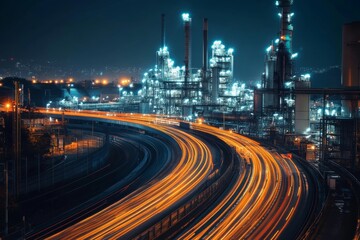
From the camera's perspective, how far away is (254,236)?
52.9 feet

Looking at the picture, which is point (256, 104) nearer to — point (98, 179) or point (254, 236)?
point (98, 179)

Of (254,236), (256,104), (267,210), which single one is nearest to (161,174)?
(267,210)

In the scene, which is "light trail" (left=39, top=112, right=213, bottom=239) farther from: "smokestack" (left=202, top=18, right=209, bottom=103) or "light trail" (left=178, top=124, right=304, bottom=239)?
"smokestack" (left=202, top=18, right=209, bottom=103)

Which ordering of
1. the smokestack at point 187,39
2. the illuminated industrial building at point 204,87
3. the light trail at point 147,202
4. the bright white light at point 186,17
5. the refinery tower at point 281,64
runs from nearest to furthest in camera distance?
the light trail at point 147,202
the refinery tower at point 281,64
the illuminated industrial building at point 204,87
the smokestack at point 187,39
the bright white light at point 186,17

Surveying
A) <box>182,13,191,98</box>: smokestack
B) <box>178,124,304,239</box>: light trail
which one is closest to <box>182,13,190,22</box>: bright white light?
<box>182,13,191,98</box>: smokestack

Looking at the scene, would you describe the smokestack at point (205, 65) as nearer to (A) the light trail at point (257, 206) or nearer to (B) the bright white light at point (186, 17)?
(B) the bright white light at point (186, 17)

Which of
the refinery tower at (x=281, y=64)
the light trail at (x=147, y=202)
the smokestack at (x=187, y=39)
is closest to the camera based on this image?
the light trail at (x=147, y=202)

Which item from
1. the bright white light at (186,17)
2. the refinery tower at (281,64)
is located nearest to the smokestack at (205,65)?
A: the bright white light at (186,17)

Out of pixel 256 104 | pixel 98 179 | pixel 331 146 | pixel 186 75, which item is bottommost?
pixel 98 179

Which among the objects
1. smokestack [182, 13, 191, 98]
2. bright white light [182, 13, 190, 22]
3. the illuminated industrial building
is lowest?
the illuminated industrial building

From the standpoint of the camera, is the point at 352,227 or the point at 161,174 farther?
the point at 161,174

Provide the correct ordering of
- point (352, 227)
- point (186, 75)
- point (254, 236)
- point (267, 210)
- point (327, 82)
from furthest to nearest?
1. point (327, 82)
2. point (186, 75)
3. point (267, 210)
4. point (352, 227)
5. point (254, 236)

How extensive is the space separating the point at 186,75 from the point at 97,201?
Result: 39.8m

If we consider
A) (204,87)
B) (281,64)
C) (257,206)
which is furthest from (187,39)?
(257,206)
